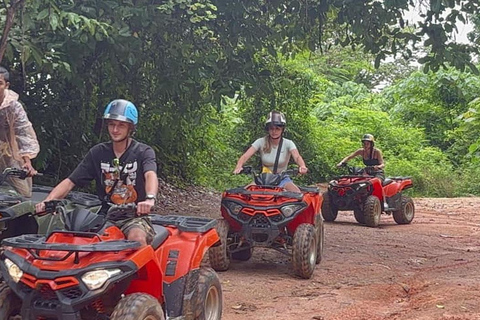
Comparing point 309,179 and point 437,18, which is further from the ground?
point 437,18

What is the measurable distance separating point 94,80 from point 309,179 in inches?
442

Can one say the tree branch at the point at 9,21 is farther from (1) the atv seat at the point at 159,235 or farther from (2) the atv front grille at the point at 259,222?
(2) the atv front grille at the point at 259,222

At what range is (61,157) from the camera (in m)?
10.2

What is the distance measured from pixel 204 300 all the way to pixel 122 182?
2.98 ft

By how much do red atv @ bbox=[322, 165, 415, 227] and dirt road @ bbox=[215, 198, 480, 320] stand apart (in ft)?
2.63

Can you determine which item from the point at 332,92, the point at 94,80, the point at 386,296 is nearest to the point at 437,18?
the point at 386,296

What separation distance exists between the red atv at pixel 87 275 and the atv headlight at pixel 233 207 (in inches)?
122

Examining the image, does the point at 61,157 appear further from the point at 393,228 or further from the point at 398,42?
the point at 393,228

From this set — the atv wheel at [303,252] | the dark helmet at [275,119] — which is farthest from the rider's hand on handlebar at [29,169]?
the dark helmet at [275,119]

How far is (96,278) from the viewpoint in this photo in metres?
3.38

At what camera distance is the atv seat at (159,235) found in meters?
4.07

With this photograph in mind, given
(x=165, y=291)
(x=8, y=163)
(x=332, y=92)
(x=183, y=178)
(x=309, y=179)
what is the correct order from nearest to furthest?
(x=165, y=291), (x=8, y=163), (x=183, y=178), (x=309, y=179), (x=332, y=92)

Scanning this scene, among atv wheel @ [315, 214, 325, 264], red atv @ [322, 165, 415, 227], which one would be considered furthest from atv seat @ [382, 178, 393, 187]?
atv wheel @ [315, 214, 325, 264]

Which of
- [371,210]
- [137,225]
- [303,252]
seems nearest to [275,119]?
[303,252]
